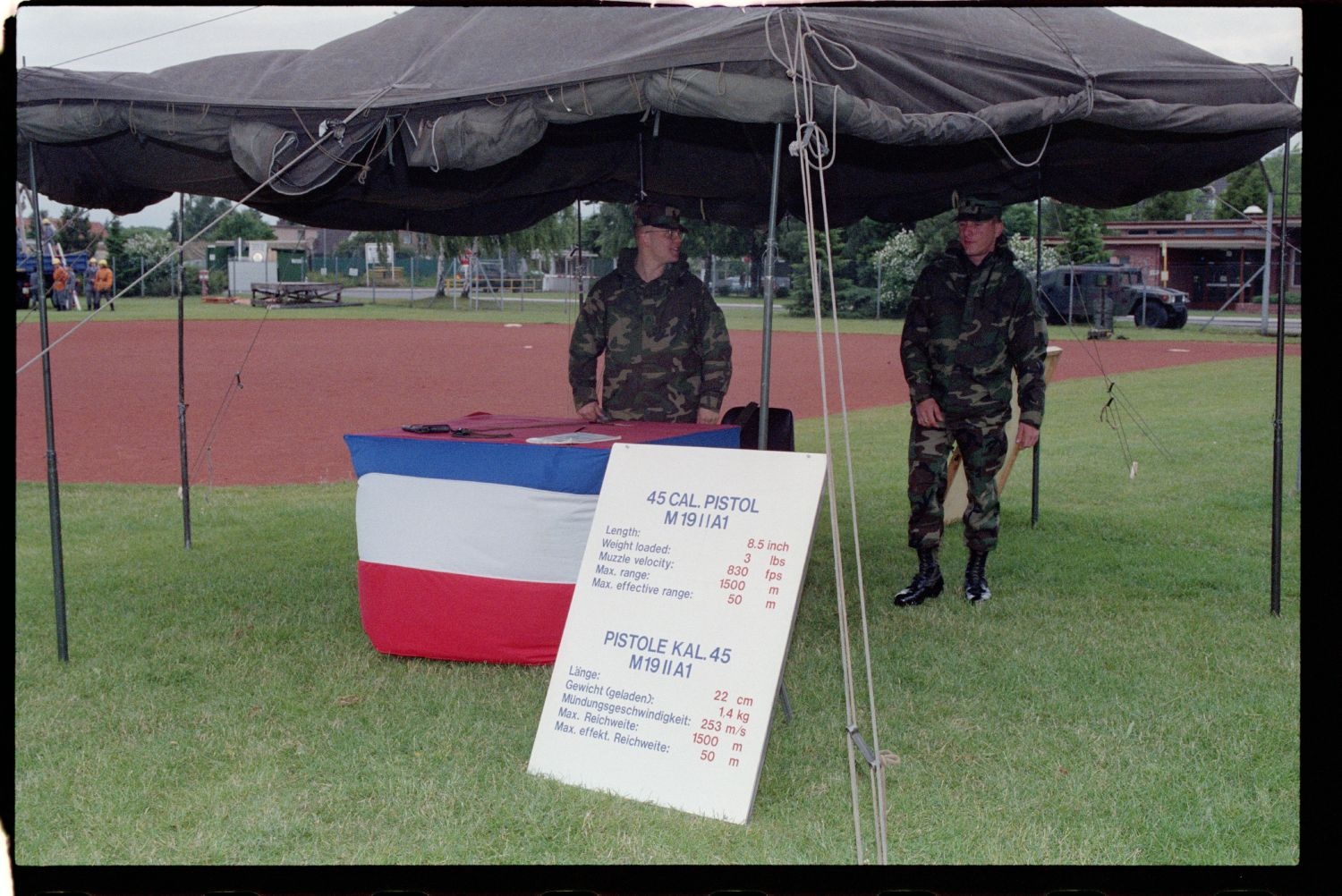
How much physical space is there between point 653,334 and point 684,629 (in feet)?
8.88

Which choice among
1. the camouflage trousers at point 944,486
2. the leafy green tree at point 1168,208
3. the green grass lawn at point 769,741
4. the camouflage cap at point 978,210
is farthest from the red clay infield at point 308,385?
the leafy green tree at point 1168,208

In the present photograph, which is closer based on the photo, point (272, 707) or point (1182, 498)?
point (272, 707)

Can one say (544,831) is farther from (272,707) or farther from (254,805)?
(272,707)

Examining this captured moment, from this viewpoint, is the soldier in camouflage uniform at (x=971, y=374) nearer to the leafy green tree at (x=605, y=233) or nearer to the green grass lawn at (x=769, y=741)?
the green grass lawn at (x=769, y=741)

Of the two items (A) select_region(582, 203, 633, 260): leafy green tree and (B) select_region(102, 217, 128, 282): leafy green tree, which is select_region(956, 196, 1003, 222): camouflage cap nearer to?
(A) select_region(582, 203, 633, 260): leafy green tree

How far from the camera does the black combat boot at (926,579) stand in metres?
6.46

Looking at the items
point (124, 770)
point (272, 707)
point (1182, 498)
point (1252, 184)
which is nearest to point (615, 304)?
point (272, 707)

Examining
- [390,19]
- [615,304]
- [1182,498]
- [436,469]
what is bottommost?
[1182,498]

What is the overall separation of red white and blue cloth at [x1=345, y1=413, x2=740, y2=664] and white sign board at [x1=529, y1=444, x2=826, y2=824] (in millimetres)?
610

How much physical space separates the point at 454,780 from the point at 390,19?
3.17 metres

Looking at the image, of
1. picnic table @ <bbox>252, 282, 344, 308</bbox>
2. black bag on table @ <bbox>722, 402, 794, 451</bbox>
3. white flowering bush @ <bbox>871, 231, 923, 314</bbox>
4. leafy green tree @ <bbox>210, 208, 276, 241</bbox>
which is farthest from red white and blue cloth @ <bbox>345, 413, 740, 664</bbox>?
leafy green tree @ <bbox>210, 208, 276, 241</bbox>

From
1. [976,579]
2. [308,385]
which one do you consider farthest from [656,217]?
[308,385]
